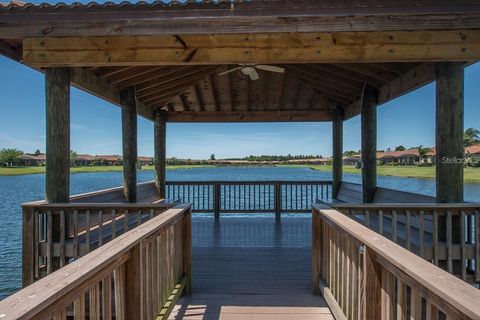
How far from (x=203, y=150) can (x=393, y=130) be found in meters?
31.0

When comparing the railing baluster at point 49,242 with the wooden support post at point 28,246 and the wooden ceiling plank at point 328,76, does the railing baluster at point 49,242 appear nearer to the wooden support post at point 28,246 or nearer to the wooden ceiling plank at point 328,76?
the wooden support post at point 28,246

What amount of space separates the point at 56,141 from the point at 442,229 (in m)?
4.53

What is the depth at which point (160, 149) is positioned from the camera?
8.28 metres

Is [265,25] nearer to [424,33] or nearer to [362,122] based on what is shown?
[424,33]

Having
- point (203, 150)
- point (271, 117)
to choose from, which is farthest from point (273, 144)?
point (271, 117)

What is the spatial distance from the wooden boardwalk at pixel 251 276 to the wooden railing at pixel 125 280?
36 cm

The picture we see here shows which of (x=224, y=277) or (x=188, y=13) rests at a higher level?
(x=188, y=13)

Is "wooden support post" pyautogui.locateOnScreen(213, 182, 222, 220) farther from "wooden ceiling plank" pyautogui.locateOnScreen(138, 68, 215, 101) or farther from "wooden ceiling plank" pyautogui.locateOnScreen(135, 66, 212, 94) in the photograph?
"wooden ceiling plank" pyautogui.locateOnScreen(135, 66, 212, 94)

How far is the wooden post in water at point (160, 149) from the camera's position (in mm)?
8133

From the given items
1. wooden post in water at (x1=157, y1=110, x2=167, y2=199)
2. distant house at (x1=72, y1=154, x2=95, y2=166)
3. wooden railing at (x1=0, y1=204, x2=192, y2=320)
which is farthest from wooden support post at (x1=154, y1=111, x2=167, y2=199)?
distant house at (x1=72, y1=154, x2=95, y2=166)

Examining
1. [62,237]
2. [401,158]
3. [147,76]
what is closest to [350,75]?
[147,76]

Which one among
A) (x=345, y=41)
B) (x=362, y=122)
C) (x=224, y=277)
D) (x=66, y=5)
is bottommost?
(x=224, y=277)

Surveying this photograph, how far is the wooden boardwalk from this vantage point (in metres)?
2.92

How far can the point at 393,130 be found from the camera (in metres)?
45.1
